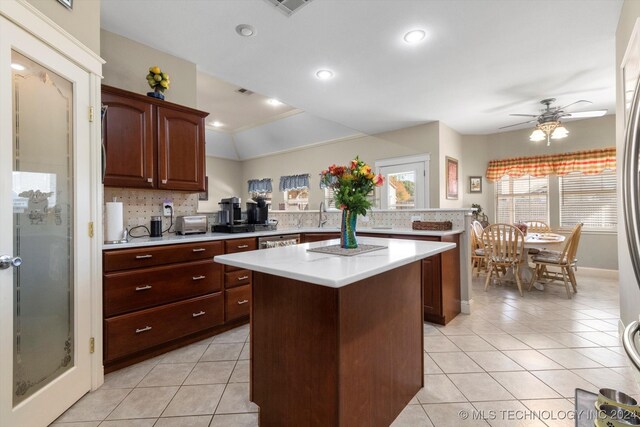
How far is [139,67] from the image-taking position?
2740mm

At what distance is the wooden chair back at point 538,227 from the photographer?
17.6 ft

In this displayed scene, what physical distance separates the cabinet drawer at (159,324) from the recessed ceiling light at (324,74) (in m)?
2.66

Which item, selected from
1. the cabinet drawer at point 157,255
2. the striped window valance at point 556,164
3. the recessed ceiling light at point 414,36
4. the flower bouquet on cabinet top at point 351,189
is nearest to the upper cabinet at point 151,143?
the cabinet drawer at point 157,255

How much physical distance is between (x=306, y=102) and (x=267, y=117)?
2.20 m

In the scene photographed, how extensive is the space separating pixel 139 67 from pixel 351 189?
2485mm

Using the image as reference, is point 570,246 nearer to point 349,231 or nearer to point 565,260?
point 565,260

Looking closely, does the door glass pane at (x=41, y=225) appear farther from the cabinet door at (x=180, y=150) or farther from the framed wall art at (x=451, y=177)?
the framed wall art at (x=451, y=177)

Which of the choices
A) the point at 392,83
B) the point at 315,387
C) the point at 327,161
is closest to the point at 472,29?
the point at 392,83

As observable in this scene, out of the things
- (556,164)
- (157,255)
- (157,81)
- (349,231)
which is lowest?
(157,255)

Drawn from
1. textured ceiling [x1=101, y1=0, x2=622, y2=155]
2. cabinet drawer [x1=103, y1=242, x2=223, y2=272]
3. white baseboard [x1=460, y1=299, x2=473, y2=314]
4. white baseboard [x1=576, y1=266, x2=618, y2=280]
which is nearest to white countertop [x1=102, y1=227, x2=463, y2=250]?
cabinet drawer [x1=103, y1=242, x2=223, y2=272]

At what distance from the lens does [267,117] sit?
621 cm

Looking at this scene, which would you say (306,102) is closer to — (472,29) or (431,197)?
(472,29)

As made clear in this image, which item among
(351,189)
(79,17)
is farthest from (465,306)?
(79,17)

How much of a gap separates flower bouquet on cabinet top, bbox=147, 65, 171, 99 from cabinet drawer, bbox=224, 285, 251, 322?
193cm
